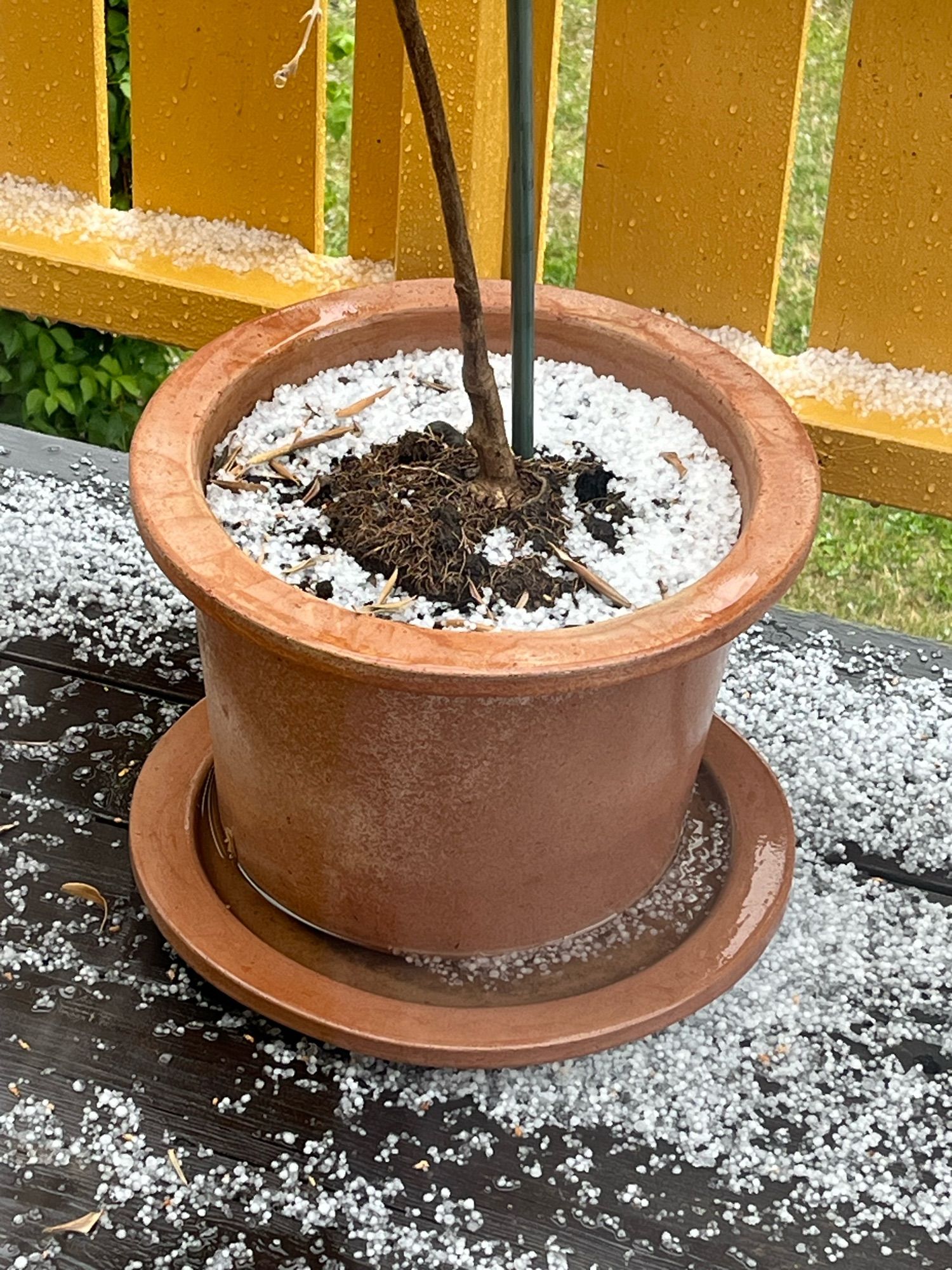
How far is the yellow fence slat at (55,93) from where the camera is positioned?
6.04 ft

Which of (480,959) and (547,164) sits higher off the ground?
(547,164)

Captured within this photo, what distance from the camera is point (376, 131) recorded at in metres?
1.77

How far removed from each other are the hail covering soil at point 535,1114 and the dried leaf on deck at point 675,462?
0.40 meters

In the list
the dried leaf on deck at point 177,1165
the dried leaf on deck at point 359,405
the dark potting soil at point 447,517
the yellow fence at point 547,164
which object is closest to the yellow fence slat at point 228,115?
the yellow fence at point 547,164

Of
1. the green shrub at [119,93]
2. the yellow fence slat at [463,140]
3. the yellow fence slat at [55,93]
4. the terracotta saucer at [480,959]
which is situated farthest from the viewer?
the green shrub at [119,93]

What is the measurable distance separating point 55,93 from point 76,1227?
132cm

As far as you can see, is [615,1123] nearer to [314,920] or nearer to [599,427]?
[314,920]

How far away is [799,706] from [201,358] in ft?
2.48

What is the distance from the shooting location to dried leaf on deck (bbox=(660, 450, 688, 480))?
1443 mm

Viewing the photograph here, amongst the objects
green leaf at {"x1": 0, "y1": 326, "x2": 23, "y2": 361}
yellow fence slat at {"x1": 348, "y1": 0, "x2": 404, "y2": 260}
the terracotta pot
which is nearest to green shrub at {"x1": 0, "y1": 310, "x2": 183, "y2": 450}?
green leaf at {"x1": 0, "y1": 326, "x2": 23, "y2": 361}

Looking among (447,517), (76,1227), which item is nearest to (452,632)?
(447,517)

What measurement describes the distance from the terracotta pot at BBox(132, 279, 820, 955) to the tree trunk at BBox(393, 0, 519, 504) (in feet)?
0.73

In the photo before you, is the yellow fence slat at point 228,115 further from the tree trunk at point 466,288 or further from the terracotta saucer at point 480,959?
the terracotta saucer at point 480,959

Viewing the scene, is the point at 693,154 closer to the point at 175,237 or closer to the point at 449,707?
the point at 175,237
